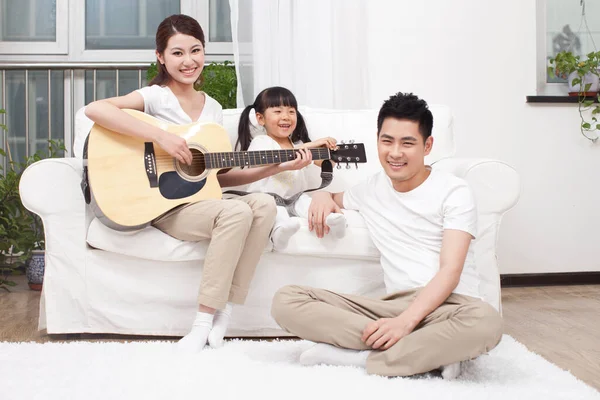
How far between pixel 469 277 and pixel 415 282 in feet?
0.44

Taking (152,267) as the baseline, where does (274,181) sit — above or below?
above

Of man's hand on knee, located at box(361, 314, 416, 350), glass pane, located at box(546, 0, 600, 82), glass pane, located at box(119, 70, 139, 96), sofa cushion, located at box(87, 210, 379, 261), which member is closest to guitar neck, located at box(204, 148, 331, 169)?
sofa cushion, located at box(87, 210, 379, 261)

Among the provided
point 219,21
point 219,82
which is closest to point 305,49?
point 219,82

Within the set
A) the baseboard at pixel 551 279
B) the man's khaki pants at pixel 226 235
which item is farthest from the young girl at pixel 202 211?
the baseboard at pixel 551 279

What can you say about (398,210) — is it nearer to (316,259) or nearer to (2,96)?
(316,259)

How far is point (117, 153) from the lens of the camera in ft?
6.41

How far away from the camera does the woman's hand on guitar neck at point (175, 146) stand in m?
1.92

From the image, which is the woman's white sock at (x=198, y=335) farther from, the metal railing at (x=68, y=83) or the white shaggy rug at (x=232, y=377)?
the metal railing at (x=68, y=83)

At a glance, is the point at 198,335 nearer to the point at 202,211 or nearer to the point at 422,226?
the point at 202,211

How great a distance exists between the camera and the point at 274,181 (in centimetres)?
222

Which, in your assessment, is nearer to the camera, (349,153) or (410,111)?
(410,111)

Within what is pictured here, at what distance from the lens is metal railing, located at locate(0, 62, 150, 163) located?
341cm

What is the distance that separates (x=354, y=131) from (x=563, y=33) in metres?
1.47

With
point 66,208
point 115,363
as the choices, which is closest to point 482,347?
point 115,363
